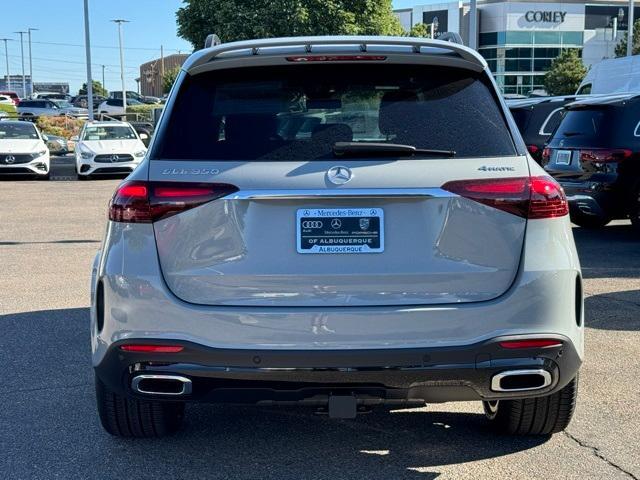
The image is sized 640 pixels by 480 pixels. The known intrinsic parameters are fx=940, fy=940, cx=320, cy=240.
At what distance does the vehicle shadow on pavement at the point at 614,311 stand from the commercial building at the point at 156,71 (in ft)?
370

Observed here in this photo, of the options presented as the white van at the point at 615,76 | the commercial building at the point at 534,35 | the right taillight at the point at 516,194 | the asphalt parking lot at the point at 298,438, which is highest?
the commercial building at the point at 534,35

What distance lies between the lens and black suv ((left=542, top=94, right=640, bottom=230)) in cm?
1122

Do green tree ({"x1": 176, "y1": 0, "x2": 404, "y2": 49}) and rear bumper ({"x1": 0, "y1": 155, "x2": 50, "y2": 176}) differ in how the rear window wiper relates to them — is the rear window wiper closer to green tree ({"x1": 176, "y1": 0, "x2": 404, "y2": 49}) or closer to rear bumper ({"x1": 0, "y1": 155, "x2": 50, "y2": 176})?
rear bumper ({"x1": 0, "y1": 155, "x2": 50, "y2": 176})

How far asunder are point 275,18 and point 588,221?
86.7ft

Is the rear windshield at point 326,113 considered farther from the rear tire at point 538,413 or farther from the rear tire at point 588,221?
the rear tire at point 588,221

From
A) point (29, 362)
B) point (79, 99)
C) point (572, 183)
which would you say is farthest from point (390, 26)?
point (79, 99)

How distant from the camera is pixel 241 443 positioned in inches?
176

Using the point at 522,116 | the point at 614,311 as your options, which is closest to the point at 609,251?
the point at 614,311

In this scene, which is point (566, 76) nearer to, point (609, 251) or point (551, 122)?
point (551, 122)

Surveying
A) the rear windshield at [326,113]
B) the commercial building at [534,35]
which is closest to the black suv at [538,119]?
the rear windshield at [326,113]

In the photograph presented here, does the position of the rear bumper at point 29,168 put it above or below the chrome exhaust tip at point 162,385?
below

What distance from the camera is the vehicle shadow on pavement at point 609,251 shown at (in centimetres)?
948

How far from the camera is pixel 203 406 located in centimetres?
504

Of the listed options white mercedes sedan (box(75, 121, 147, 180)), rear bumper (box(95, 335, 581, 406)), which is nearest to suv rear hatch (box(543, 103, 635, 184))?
rear bumper (box(95, 335, 581, 406))
